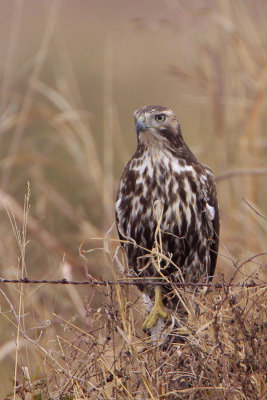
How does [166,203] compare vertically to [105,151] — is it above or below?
below

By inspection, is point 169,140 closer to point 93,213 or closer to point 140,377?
point 140,377

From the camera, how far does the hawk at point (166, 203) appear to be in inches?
207

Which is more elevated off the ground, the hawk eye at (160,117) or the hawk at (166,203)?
the hawk eye at (160,117)

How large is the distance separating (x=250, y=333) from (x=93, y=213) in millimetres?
5202

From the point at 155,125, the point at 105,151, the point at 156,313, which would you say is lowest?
the point at 156,313

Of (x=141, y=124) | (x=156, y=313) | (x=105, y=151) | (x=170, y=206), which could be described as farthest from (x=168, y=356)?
(x=105, y=151)

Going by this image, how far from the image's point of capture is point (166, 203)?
5266 millimetres

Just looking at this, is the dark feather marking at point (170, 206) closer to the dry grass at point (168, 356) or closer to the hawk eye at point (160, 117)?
the hawk eye at point (160, 117)

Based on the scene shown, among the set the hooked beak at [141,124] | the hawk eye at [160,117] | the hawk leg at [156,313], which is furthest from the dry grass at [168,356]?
the hawk eye at [160,117]

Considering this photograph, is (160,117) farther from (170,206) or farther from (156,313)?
(156,313)

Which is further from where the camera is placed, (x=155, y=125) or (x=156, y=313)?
(x=155, y=125)

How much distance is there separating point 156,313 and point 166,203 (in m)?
0.60

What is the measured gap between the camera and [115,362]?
159 inches

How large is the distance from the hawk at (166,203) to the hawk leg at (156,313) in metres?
0.09
